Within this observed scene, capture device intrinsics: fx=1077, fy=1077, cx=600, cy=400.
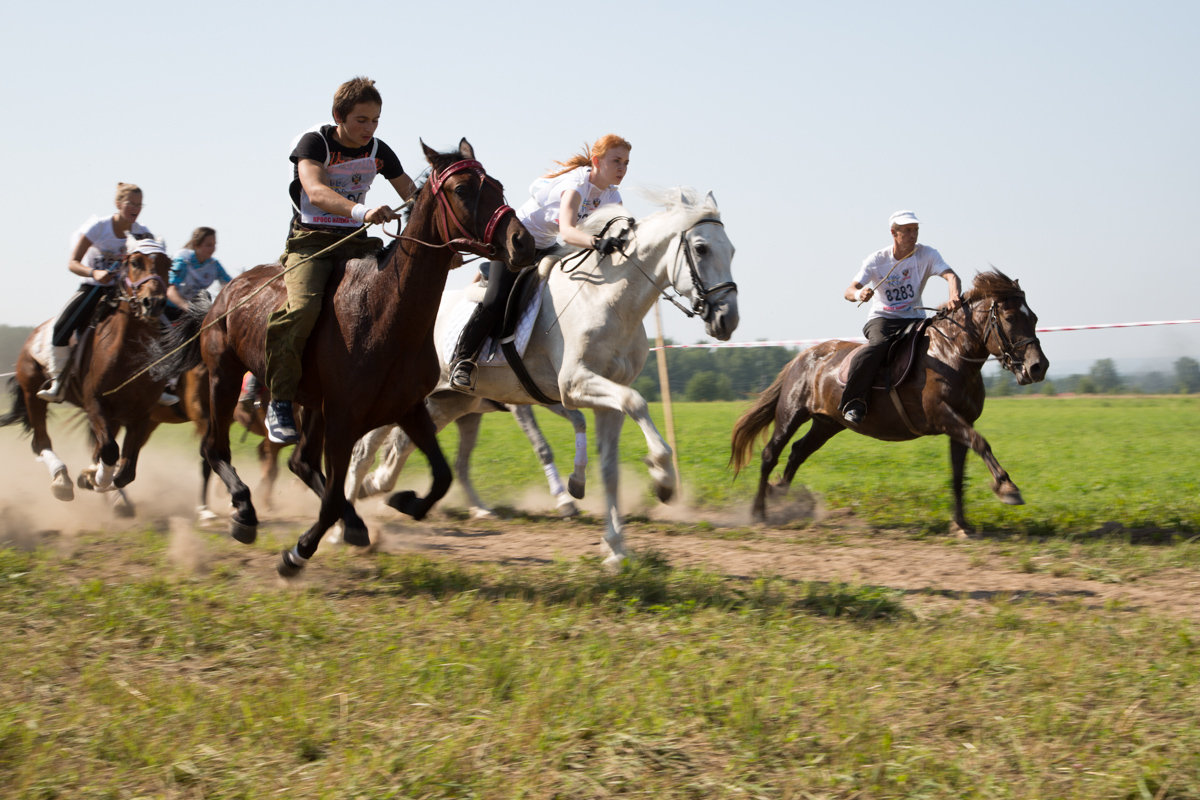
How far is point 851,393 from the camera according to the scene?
988 centimetres

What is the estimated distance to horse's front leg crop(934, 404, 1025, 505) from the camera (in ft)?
27.5

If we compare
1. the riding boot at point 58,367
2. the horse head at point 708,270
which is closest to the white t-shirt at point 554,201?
the horse head at point 708,270

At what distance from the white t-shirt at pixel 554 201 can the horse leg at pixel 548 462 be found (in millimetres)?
3033

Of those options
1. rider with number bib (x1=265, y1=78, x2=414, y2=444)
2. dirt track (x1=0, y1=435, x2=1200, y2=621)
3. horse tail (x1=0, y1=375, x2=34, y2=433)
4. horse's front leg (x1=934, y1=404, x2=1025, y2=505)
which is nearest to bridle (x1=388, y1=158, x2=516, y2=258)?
rider with number bib (x1=265, y1=78, x2=414, y2=444)

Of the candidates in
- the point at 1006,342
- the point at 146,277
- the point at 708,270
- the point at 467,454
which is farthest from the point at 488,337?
the point at 1006,342

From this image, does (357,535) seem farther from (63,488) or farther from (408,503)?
(63,488)

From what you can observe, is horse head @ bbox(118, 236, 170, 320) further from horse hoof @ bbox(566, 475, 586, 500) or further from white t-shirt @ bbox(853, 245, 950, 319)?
white t-shirt @ bbox(853, 245, 950, 319)

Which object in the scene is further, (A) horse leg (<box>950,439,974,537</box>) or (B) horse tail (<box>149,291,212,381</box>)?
(A) horse leg (<box>950,439,974,537</box>)

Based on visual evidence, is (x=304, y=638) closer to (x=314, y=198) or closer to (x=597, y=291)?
(x=314, y=198)

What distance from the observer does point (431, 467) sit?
678 centimetres

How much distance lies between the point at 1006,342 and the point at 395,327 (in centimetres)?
533

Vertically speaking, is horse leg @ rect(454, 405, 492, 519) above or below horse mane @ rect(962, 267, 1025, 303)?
below

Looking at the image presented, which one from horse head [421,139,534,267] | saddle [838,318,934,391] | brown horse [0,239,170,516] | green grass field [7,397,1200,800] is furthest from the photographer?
saddle [838,318,934,391]

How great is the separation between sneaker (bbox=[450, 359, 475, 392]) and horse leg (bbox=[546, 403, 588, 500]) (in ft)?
3.98
